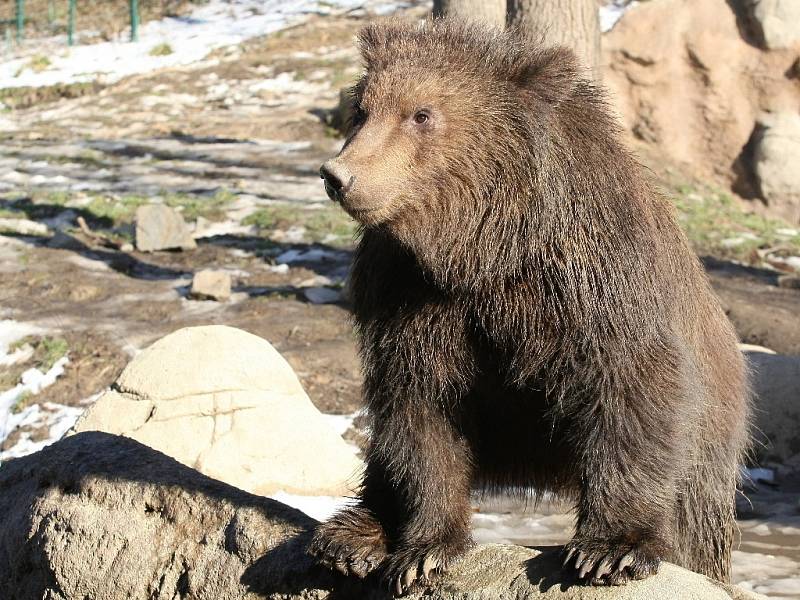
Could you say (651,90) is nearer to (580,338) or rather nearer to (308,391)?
(308,391)

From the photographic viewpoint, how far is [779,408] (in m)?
7.18

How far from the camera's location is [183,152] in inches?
565

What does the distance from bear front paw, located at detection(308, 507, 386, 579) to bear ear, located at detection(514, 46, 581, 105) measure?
1521 millimetres

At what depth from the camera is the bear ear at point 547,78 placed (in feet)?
11.2

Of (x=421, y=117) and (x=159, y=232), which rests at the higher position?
(x=421, y=117)

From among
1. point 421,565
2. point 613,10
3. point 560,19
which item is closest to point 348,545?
point 421,565

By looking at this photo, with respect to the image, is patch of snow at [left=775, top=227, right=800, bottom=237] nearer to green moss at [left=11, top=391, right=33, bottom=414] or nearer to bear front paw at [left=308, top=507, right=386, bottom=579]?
green moss at [left=11, top=391, right=33, bottom=414]

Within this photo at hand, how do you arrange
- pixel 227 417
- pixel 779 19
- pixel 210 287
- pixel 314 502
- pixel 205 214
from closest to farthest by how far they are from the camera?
pixel 314 502 < pixel 227 417 < pixel 210 287 < pixel 205 214 < pixel 779 19

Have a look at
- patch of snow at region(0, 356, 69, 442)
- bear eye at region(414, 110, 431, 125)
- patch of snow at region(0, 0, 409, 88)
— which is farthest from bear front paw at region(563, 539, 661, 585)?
patch of snow at region(0, 0, 409, 88)

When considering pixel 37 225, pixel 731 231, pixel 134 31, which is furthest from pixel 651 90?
pixel 134 31

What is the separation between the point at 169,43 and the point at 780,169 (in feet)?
41.1

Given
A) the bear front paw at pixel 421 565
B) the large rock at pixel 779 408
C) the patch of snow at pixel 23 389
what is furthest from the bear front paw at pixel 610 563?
the patch of snow at pixel 23 389

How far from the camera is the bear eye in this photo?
11.1 feet

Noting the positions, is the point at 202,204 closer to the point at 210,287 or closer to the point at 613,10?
the point at 210,287
